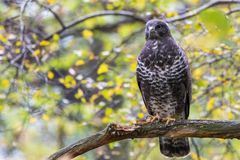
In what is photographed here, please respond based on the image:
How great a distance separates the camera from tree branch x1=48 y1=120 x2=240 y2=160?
332 cm

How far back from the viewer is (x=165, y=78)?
4.64m

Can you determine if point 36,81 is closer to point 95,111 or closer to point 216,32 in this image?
point 95,111

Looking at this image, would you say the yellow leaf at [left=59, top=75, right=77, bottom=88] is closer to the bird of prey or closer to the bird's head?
the bird of prey

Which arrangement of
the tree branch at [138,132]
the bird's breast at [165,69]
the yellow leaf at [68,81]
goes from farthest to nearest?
the yellow leaf at [68,81], the bird's breast at [165,69], the tree branch at [138,132]

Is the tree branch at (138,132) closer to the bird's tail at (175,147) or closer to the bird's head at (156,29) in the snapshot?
the bird's tail at (175,147)

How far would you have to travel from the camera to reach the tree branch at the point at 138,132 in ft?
10.9

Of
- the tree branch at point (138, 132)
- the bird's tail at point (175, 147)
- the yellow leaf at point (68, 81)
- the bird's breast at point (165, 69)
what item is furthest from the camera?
the yellow leaf at point (68, 81)

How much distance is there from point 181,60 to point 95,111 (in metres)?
2.63

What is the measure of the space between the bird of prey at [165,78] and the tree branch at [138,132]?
3.36 ft

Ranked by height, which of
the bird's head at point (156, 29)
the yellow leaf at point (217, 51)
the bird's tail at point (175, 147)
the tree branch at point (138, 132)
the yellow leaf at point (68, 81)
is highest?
the bird's head at point (156, 29)

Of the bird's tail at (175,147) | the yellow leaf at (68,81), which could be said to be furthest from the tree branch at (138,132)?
the yellow leaf at (68,81)

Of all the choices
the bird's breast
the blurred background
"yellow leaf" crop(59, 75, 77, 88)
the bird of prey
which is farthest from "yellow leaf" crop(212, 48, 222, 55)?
"yellow leaf" crop(59, 75, 77, 88)

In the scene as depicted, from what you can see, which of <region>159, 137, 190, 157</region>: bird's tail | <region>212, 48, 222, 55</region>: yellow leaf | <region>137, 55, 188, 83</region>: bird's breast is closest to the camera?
<region>137, 55, 188, 83</region>: bird's breast

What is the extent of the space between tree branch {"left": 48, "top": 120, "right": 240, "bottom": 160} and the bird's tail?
4.31ft
